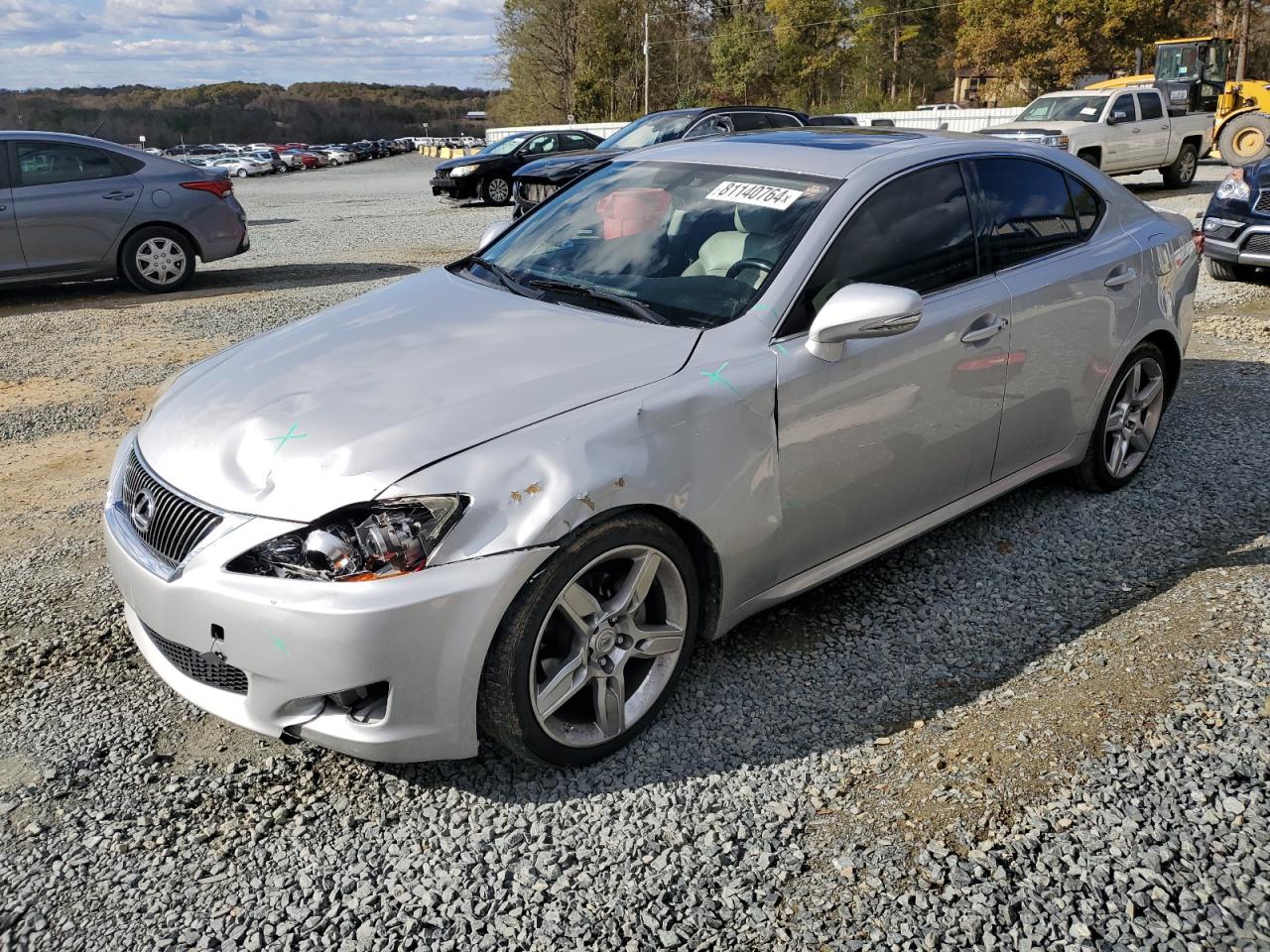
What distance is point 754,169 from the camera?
3719mm

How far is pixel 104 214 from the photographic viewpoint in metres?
10.1

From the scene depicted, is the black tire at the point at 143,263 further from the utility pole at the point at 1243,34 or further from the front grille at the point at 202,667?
the utility pole at the point at 1243,34

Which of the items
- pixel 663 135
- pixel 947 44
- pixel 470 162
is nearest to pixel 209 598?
pixel 663 135

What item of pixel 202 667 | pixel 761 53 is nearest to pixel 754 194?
pixel 202 667

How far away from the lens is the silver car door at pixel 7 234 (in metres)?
9.69

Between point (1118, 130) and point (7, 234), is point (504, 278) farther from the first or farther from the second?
point (1118, 130)

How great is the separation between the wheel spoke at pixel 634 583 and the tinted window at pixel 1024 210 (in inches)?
76.5

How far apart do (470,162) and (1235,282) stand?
574 inches

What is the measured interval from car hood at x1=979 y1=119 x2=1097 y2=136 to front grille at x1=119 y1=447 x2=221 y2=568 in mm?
16270

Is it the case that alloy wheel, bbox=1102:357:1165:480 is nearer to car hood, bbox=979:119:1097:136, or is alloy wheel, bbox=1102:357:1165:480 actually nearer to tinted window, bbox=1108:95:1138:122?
car hood, bbox=979:119:1097:136

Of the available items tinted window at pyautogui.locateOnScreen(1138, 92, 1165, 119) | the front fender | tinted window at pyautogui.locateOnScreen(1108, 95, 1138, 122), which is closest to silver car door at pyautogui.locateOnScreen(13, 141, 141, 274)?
the front fender

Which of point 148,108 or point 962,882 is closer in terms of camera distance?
point 962,882

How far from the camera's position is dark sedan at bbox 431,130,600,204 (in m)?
20.4

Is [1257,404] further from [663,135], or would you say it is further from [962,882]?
[663,135]
